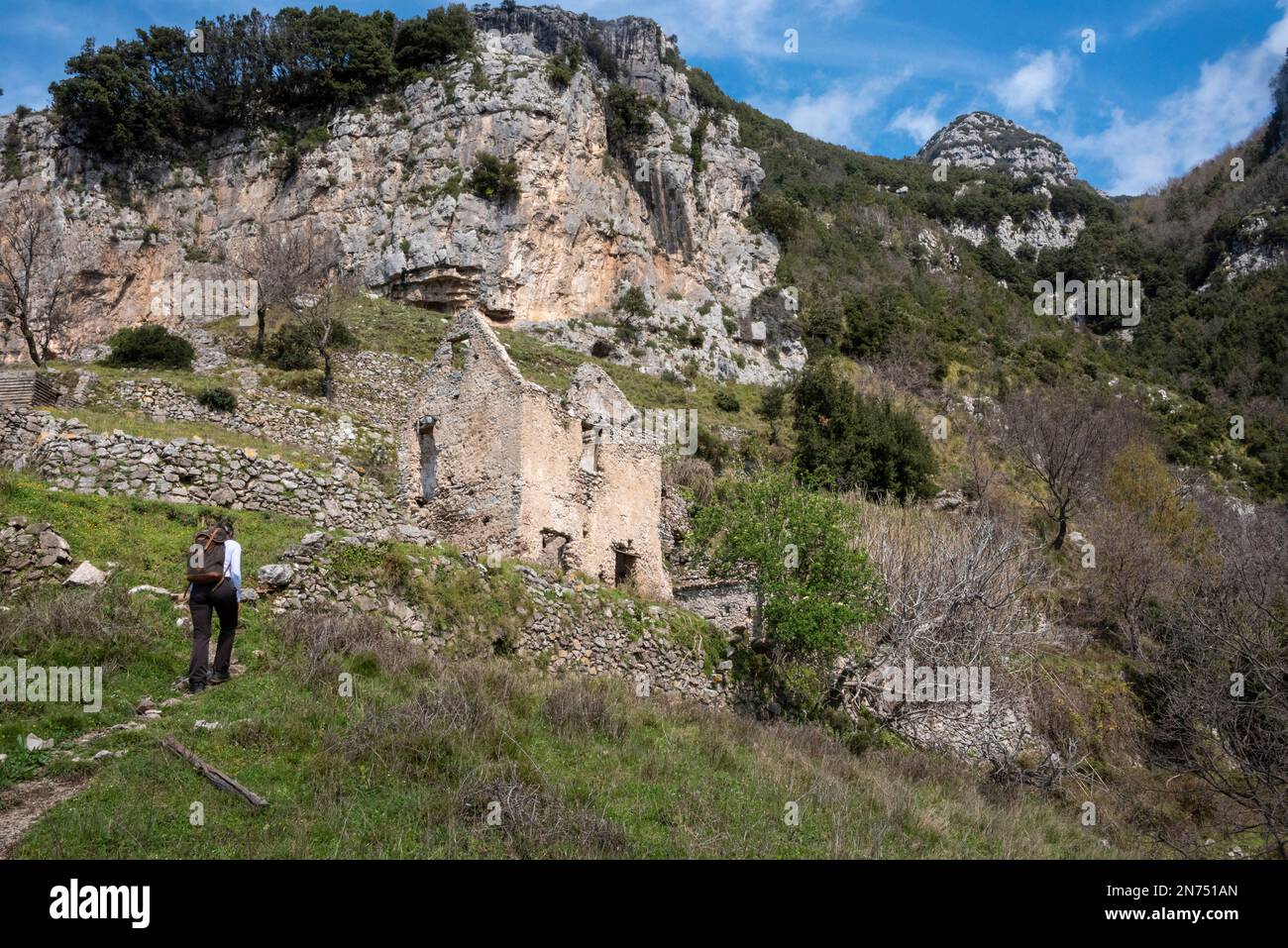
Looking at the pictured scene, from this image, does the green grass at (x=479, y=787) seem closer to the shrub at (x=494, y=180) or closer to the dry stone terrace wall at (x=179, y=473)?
the dry stone terrace wall at (x=179, y=473)

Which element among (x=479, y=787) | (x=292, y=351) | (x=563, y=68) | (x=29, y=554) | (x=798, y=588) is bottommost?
(x=479, y=787)

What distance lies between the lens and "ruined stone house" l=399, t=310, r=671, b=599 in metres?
14.6

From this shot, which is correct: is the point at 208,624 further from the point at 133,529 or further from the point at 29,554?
the point at 133,529

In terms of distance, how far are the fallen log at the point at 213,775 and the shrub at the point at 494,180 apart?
37692 millimetres

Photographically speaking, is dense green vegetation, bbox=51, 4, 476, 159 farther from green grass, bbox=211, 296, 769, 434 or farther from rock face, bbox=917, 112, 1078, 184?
rock face, bbox=917, 112, 1078, 184

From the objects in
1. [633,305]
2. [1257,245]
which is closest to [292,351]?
[633,305]

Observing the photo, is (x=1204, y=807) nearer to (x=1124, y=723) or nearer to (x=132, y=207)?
(x=1124, y=723)

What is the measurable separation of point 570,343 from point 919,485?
687 inches

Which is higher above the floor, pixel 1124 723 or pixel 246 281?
pixel 246 281

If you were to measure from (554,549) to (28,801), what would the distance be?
959cm

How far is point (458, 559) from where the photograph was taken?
1255cm

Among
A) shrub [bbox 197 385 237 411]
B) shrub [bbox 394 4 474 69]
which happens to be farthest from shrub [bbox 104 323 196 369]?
shrub [bbox 394 4 474 69]

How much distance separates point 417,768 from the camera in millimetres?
7309
